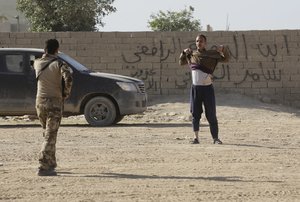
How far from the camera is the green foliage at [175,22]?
50.3m

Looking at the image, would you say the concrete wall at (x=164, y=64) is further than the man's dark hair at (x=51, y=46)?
Yes

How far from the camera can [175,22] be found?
51000 mm

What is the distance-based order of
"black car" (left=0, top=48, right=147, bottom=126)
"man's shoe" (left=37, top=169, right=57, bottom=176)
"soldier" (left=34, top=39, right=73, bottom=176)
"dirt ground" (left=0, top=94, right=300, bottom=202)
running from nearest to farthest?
"dirt ground" (left=0, top=94, right=300, bottom=202)
"man's shoe" (left=37, top=169, right=57, bottom=176)
"soldier" (left=34, top=39, right=73, bottom=176)
"black car" (left=0, top=48, right=147, bottom=126)

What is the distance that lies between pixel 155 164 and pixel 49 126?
1.51 metres

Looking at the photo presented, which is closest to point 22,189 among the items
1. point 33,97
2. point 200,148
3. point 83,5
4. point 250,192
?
point 250,192

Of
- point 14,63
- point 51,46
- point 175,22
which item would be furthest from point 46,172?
point 175,22

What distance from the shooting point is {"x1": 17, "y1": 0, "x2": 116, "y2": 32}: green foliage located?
27938 mm

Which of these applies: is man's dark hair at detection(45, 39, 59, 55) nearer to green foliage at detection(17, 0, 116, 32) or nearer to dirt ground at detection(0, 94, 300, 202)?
dirt ground at detection(0, 94, 300, 202)

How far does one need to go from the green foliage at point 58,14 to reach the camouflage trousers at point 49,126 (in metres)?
19.7

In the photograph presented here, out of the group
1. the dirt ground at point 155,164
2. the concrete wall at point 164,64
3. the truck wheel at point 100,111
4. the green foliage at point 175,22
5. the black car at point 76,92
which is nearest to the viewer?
the dirt ground at point 155,164

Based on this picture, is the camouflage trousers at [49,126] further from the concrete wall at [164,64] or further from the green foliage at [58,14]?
the green foliage at [58,14]

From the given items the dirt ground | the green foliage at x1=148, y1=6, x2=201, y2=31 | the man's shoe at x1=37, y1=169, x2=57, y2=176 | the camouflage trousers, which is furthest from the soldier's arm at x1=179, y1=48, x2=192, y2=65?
the green foliage at x1=148, y1=6, x2=201, y2=31

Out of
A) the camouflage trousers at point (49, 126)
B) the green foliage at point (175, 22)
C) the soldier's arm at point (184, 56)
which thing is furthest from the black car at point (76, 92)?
the green foliage at point (175, 22)

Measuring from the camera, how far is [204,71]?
11.1 m
